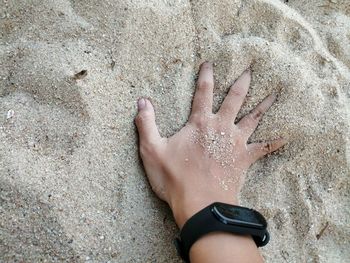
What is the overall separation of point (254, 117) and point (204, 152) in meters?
0.23

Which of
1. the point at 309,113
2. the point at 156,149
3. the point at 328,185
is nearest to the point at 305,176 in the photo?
the point at 328,185

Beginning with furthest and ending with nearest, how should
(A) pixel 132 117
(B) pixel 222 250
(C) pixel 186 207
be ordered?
1. (A) pixel 132 117
2. (C) pixel 186 207
3. (B) pixel 222 250

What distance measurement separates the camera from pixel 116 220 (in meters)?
1.40

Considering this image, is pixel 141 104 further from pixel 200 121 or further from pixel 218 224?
pixel 218 224

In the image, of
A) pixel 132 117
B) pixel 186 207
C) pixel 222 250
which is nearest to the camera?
pixel 222 250

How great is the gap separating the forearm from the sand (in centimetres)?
15

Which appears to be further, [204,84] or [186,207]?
[204,84]

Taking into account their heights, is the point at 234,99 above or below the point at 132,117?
above

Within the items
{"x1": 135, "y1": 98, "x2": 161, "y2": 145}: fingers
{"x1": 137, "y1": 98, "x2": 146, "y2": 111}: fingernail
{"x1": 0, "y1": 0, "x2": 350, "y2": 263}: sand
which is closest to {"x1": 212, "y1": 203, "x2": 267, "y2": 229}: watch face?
{"x1": 0, "y1": 0, "x2": 350, "y2": 263}: sand

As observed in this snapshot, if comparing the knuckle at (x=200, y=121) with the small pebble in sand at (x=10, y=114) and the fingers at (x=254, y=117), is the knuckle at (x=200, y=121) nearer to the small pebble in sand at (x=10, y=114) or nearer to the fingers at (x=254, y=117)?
the fingers at (x=254, y=117)

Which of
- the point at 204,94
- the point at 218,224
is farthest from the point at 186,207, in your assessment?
the point at 204,94

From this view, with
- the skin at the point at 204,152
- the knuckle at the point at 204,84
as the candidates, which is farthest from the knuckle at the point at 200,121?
the knuckle at the point at 204,84

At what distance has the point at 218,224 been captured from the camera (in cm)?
132

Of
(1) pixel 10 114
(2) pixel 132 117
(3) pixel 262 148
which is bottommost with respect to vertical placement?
(1) pixel 10 114
